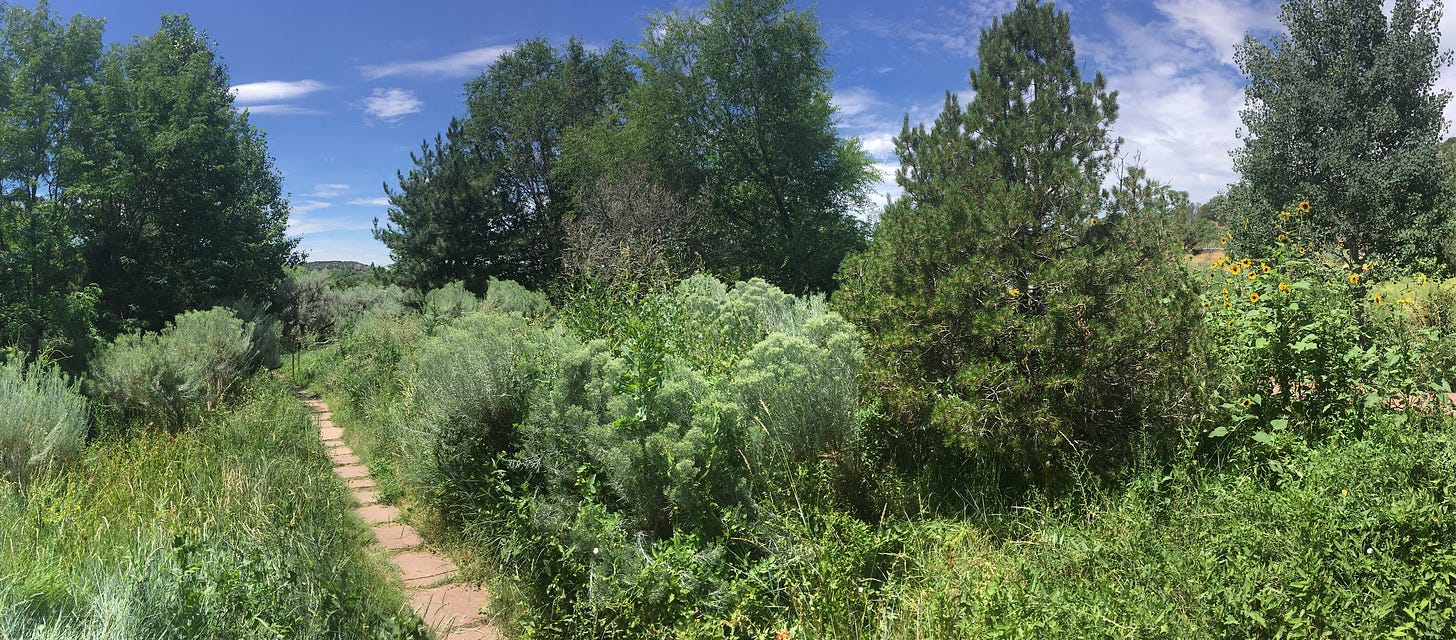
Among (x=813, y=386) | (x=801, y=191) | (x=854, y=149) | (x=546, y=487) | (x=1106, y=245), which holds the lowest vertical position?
(x=546, y=487)

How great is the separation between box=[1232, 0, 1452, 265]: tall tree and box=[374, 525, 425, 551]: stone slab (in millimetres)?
15295

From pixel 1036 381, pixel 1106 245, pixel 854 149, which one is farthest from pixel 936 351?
pixel 854 149

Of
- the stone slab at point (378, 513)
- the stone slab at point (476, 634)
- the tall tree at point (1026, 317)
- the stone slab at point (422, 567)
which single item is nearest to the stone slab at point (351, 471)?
the stone slab at point (378, 513)

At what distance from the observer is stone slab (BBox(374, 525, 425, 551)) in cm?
421

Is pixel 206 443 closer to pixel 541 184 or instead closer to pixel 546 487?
pixel 546 487

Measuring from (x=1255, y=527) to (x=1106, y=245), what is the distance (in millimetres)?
1489

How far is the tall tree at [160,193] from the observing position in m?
12.6

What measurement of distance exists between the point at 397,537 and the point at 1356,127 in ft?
55.7

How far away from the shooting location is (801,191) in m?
22.3

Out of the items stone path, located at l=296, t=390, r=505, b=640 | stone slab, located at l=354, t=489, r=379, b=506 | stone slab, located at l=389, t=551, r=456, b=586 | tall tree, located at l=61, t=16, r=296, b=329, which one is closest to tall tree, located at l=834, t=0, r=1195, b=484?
stone path, located at l=296, t=390, r=505, b=640

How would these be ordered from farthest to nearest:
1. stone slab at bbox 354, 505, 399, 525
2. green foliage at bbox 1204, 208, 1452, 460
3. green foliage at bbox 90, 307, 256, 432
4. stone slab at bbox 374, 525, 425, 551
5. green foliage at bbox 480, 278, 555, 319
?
green foliage at bbox 480, 278, 555, 319 < green foliage at bbox 90, 307, 256, 432 < stone slab at bbox 354, 505, 399, 525 < stone slab at bbox 374, 525, 425, 551 < green foliage at bbox 1204, 208, 1452, 460

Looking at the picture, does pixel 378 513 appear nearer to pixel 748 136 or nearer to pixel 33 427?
pixel 33 427

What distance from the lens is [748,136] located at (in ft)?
71.2

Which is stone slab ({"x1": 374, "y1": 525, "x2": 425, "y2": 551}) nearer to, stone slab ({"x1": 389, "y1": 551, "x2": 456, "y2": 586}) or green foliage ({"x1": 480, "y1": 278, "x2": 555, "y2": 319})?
stone slab ({"x1": 389, "y1": 551, "x2": 456, "y2": 586})
